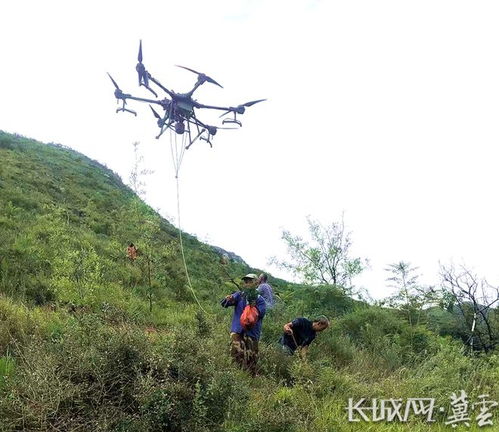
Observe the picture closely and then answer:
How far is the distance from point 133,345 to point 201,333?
1.79 metres

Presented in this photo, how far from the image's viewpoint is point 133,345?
5195 mm

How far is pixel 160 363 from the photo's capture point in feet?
16.7

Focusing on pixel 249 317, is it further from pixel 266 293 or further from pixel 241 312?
pixel 266 293

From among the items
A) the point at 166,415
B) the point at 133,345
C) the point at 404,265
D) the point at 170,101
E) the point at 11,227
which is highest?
the point at 170,101

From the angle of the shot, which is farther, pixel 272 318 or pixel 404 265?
pixel 404 265

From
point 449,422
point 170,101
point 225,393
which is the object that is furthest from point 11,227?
point 449,422

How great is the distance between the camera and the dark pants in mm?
6668

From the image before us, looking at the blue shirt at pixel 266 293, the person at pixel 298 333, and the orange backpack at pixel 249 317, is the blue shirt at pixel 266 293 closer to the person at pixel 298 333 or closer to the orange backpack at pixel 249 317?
the person at pixel 298 333

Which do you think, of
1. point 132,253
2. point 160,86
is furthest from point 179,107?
point 132,253

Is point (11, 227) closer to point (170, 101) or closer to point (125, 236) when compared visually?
point (125, 236)
